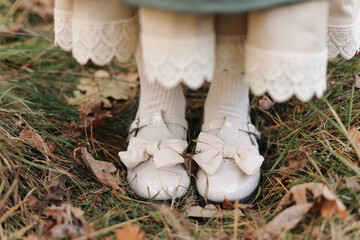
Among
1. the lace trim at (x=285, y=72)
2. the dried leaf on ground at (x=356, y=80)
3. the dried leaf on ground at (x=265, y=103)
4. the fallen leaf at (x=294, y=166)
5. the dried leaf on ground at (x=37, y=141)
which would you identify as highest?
the lace trim at (x=285, y=72)

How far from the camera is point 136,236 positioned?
0.83 m

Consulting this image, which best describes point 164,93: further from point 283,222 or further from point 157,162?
point 283,222

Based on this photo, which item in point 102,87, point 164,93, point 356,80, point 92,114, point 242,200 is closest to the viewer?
point 242,200

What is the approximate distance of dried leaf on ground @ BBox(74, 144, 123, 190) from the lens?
1.08m

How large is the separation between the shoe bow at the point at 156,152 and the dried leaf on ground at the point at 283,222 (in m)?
0.31

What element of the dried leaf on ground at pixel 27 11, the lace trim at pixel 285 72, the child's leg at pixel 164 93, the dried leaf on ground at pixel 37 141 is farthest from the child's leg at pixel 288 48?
the dried leaf on ground at pixel 27 11

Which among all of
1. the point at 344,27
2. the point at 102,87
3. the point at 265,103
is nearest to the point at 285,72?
the point at 344,27

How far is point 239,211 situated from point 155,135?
13.8 inches

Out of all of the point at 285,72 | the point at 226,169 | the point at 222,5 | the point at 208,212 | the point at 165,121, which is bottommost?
the point at 208,212

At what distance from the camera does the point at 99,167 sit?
3.63 feet

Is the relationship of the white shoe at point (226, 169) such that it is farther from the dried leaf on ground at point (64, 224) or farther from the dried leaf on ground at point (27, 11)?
the dried leaf on ground at point (27, 11)

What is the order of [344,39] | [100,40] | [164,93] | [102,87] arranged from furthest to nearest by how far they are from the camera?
[102,87], [164,93], [344,39], [100,40]

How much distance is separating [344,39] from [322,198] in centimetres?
42

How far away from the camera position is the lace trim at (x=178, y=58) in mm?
708
